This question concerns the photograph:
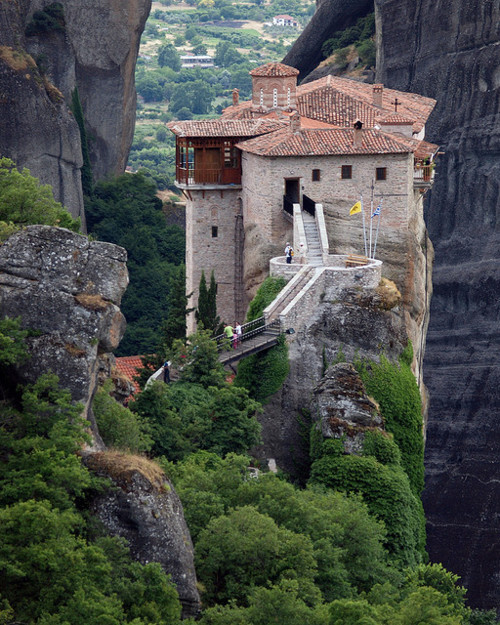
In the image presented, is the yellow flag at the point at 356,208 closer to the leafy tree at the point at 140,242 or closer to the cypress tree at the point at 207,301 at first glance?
the cypress tree at the point at 207,301

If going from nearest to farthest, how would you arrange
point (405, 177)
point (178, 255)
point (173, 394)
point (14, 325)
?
point (14, 325) < point (173, 394) < point (405, 177) < point (178, 255)

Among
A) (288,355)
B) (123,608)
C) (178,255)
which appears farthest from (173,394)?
(178,255)

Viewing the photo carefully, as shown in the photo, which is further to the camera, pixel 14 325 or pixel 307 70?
pixel 307 70

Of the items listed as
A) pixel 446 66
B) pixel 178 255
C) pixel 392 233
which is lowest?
pixel 178 255

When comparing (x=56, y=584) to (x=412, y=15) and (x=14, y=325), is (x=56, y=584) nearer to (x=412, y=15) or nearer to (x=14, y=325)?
(x=14, y=325)

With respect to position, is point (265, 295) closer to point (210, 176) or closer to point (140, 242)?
point (210, 176)

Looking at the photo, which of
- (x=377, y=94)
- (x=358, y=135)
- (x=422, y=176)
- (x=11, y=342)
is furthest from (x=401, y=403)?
(x=11, y=342)

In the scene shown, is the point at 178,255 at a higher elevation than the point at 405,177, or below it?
below
